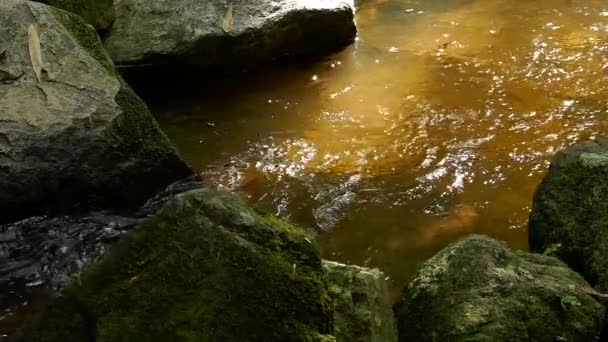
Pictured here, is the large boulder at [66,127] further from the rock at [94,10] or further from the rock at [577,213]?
the rock at [577,213]

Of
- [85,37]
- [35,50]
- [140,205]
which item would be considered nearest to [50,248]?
[140,205]

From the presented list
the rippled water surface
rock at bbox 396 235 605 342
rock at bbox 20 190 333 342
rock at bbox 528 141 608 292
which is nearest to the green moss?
the rippled water surface

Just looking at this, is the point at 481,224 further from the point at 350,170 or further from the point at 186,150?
the point at 186,150

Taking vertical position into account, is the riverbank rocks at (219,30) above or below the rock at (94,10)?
below

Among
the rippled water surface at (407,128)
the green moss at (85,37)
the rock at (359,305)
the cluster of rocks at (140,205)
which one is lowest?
the rippled water surface at (407,128)

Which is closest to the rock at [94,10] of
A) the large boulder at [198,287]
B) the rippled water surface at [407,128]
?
the rippled water surface at [407,128]

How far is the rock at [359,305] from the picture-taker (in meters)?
2.48

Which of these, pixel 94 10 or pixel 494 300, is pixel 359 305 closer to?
pixel 494 300

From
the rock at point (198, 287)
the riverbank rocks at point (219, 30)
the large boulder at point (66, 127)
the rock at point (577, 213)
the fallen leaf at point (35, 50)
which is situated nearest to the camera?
the rock at point (198, 287)

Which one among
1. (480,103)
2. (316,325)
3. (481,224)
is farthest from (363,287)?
(480,103)

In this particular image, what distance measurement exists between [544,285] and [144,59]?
4.24 m

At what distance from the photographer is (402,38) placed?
7133 mm

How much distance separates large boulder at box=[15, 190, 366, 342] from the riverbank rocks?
3.98 metres

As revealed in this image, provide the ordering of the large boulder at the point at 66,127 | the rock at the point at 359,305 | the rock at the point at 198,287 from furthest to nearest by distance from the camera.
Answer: the large boulder at the point at 66,127
the rock at the point at 359,305
the rock at the point at 198,287
